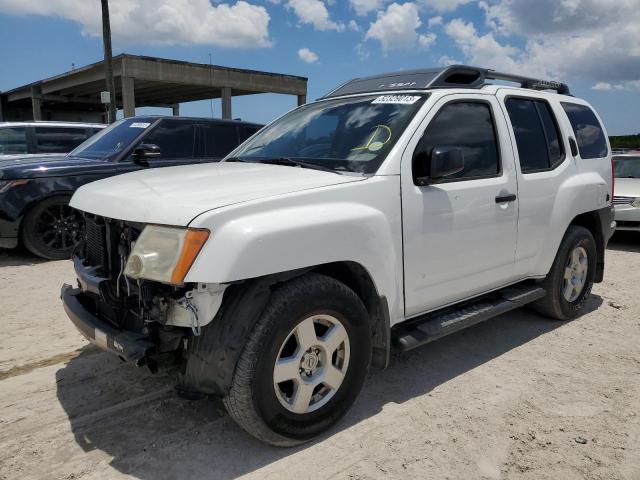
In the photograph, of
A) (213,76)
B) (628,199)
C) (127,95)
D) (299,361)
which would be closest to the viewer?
(299,361)

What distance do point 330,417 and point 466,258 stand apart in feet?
4.54

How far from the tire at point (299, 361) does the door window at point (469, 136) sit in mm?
1183

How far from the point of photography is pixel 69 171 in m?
6.79

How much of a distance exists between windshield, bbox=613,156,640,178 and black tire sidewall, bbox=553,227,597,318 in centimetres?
559

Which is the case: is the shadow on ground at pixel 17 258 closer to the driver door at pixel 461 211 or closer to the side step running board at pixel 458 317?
the side step running board at pixel 458 317

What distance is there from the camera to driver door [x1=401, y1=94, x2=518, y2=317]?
3201mm

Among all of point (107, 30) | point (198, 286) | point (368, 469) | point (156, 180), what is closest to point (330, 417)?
point (368, 469)

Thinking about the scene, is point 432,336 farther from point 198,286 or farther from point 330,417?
point 198,286

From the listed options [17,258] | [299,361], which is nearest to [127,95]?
[17,258]

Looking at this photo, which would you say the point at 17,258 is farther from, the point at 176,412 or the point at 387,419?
the point at 387,419

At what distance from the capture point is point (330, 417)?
9.45 feet

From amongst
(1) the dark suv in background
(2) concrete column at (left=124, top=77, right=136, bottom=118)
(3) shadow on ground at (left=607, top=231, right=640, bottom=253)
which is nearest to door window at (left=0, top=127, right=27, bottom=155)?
(1) the dark suv in background

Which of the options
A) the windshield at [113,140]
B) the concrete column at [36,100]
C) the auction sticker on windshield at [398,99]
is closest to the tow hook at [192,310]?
the auction sticker on windshield at [398,99]

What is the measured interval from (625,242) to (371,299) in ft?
25.7
